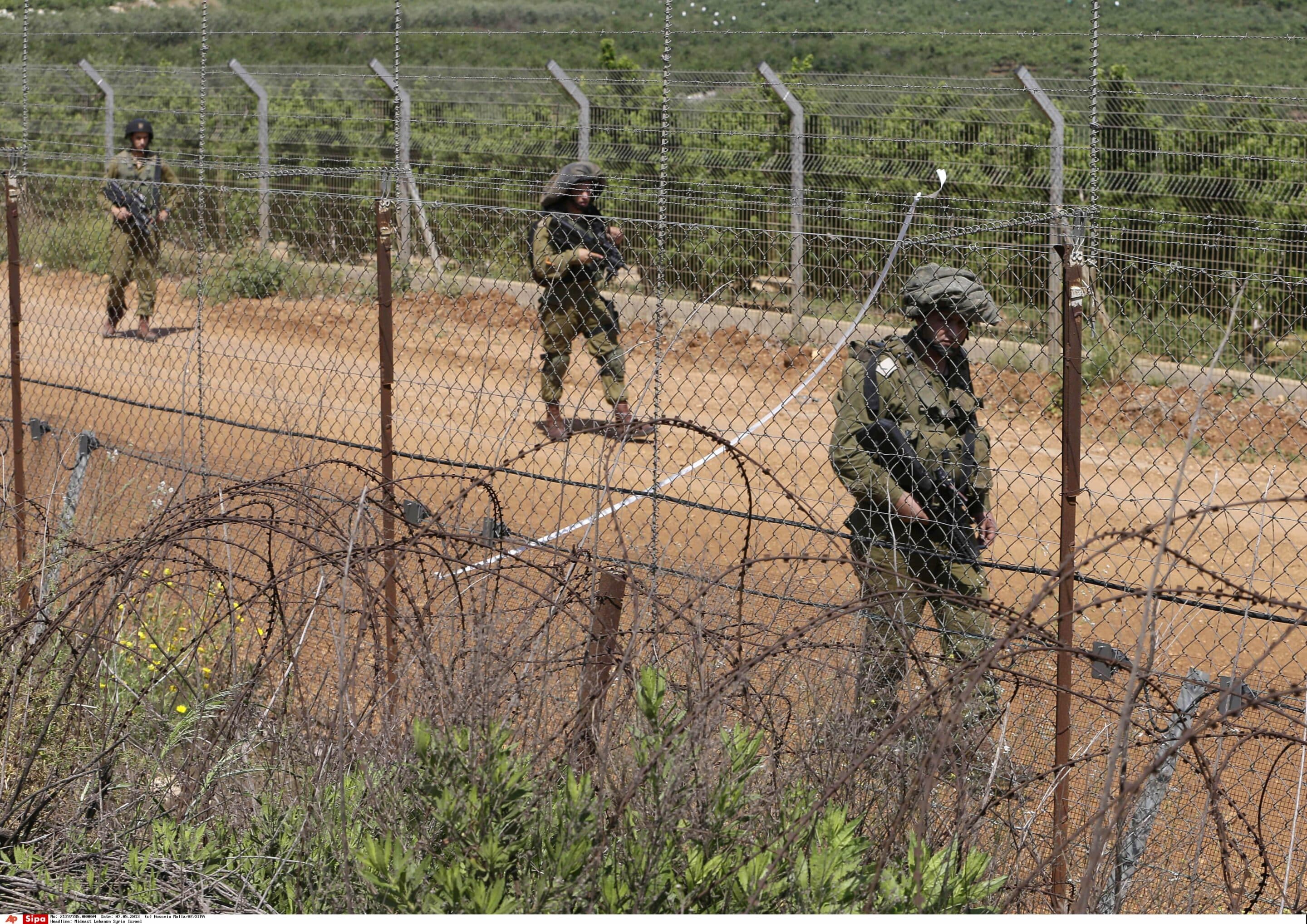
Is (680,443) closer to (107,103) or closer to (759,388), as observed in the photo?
(759,388)

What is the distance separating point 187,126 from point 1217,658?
1551 cm

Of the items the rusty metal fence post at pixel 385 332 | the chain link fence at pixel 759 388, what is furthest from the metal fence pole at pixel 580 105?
the rusty metal fence post at pixel 385 332

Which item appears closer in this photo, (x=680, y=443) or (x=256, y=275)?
(x=680, y=443)

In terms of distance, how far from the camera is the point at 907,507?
4.48 m

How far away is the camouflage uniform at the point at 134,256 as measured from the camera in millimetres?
10570

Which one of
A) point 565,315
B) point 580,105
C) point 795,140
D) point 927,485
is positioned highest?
point 580,105

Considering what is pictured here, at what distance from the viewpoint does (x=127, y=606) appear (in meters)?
4.41

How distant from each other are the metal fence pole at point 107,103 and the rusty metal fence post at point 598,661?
11.7 meters

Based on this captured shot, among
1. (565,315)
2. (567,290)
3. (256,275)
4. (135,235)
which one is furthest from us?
(135,235)

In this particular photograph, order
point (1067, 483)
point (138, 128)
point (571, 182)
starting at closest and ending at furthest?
point (1067, 483) → point (571, 182) → point (138, 128)

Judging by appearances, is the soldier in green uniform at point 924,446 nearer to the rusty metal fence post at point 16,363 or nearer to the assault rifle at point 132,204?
the rusty metal fence post at point 16,363

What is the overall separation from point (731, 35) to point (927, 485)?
2764cm

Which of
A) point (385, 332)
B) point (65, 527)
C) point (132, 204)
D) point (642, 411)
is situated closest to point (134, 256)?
point (132, 204)

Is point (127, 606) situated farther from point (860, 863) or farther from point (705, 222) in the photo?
point (705, 222)
